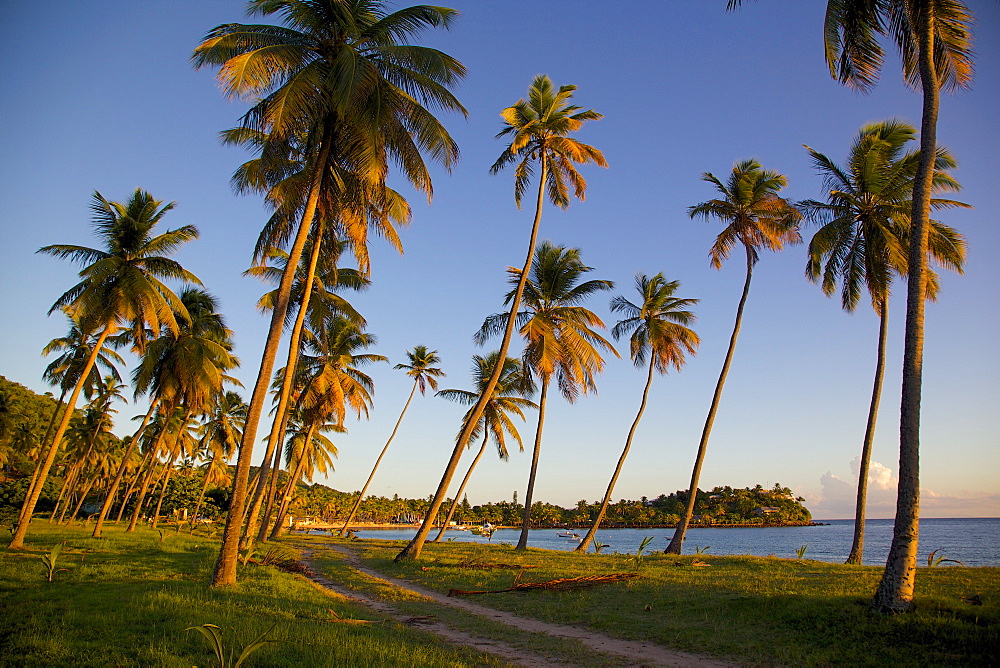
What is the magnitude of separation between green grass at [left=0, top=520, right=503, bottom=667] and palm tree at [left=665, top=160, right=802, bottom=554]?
1527 centimetres

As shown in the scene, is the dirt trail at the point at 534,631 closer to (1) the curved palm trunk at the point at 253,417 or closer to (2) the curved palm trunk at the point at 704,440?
(1) the curved palm trunk at the point at 253,417

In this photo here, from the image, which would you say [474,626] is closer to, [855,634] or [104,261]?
[855,634]

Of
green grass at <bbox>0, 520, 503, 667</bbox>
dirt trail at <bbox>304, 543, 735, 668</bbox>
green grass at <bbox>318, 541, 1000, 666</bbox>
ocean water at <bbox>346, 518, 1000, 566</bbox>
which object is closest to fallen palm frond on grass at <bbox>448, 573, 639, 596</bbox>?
green grass at <bbox>318, 541, 1000, 666</bbox>

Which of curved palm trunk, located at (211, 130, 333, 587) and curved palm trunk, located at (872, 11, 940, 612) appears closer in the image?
curved palm trunk, located at (872, 11, 940, 612)

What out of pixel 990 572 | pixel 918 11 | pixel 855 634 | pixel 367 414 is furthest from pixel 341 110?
pixel 367 414

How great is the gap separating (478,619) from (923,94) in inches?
491

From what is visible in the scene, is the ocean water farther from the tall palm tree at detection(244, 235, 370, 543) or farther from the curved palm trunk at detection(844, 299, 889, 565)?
the tall palm tree at detection(244, 235, 370, 543)

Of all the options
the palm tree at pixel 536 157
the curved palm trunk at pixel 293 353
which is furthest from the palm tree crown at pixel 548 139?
the curved palm trunk at pixel 293 353

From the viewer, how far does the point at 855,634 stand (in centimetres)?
769

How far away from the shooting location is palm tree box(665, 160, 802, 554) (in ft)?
71.2

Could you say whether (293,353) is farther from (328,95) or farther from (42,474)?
(42,474)

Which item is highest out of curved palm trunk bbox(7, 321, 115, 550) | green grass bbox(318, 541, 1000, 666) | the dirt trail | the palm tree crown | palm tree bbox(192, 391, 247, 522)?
the palm tree crown

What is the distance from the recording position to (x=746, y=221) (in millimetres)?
22625

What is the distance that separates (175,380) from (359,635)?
19.9 metres
